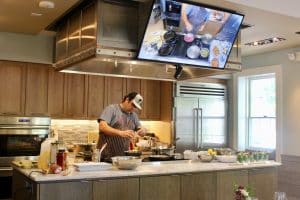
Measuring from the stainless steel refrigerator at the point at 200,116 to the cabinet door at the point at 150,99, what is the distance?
1.48 ft

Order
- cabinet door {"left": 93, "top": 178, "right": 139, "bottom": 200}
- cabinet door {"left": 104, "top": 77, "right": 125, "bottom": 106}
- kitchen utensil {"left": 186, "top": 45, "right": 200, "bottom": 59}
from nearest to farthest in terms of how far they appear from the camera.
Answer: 1. cabinet door {"left": 93, "top": 178, "right": 139, "bottom": 200}
2. kitchen utensil {"left": 186, "top": 45, "right": 200, "bottom": 59}
3. cabinet door {"left": 104, "top": 77, "right": 125, "bottom": 106}

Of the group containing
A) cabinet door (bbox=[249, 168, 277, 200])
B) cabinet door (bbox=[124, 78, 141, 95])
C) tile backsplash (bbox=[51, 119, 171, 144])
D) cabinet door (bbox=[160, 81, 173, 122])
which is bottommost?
cabinet door (bbox=[249, 168, 277, 200])

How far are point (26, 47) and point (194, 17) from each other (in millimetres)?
2821

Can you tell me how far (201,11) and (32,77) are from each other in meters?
2.93

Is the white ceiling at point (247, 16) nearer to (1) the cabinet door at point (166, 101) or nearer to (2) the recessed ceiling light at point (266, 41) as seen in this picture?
(2) the recessed ceiling light at point (266, 41)

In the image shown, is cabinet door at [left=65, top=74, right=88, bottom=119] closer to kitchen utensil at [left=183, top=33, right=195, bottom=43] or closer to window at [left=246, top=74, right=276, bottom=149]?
kitchen utensil at [left=183, top=33, right=195, bottom=43]

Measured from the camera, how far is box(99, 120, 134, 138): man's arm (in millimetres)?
4137

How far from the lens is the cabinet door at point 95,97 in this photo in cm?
621

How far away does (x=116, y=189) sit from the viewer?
3350 mm

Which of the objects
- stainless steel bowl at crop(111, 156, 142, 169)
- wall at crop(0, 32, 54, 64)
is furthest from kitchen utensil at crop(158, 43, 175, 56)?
wall at crop(0, 32, 54, 64)

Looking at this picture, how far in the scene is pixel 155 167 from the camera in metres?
3.85

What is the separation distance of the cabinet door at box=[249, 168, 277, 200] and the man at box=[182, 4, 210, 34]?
166 centimetres

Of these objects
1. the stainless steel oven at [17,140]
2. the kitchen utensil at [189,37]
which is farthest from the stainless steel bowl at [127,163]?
the stainless steel oven at [17,140]

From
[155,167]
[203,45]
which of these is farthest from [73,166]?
[203,45]
